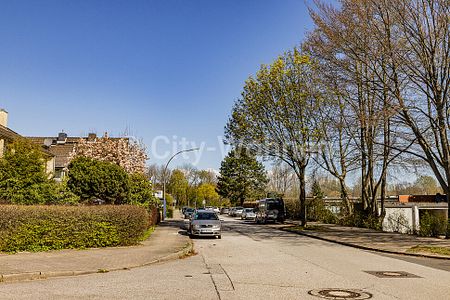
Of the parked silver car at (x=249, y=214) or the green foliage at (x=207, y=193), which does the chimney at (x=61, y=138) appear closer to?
the parked silver car at (x=249, y=214)

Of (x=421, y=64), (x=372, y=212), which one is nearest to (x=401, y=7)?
(x=421, y=64)

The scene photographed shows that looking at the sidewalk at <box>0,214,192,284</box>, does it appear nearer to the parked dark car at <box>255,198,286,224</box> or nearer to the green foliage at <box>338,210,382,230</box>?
the green foliage at <box>338,210,382,230</box>

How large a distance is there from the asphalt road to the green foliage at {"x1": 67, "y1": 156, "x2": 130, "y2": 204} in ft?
32.2

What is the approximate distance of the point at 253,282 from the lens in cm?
970

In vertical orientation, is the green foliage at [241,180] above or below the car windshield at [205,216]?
above

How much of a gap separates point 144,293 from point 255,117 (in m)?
23.9

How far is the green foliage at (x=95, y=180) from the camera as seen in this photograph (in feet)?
72.0

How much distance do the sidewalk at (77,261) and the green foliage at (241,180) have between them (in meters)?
64.3

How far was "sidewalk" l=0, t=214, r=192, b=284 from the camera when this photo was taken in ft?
33.9

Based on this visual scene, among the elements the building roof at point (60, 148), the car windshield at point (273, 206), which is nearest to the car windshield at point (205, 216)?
the car windshield at point (273, 206)

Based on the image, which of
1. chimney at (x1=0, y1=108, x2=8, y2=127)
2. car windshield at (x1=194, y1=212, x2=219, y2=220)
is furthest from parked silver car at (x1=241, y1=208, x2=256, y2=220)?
chimney at (x1=0, y1=108, x2=8, y2=127)

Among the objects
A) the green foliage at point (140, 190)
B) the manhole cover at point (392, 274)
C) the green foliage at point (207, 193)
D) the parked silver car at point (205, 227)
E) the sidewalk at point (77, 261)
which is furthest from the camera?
the green foliage at point (207, 193)

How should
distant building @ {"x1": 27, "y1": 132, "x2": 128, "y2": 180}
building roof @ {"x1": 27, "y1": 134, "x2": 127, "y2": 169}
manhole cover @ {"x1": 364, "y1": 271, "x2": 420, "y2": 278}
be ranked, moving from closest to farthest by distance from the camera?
manhole cover @ {"x1": 364, "y1": 271, "x2": 420, "y2": 278} < distant building @ {"x1": 27, "y1": 132, "x2": 128, "y2": 180} < building roof @ {"x1": 27, "y1": 134, "x2": 127, "y2": 169}

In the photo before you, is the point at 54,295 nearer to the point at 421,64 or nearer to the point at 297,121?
the point at 421,64
